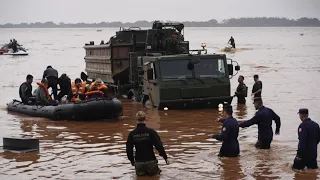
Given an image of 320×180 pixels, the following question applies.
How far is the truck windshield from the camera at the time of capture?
59.2ft

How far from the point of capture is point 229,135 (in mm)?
10812

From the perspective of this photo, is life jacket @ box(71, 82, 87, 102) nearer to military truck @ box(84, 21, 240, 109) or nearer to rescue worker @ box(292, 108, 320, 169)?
military truck @ box(84, 21, 240, 109)

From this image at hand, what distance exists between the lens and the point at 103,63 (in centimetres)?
2292

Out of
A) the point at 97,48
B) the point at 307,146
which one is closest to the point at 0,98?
the point at 97,48

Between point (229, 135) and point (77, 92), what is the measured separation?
7.90 meters

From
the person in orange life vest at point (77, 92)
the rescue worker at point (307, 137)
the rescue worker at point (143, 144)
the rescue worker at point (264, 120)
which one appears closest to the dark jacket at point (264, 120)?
the rescue worker at point (264, 120)

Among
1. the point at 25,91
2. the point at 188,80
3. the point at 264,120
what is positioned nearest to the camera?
the point at 264,120

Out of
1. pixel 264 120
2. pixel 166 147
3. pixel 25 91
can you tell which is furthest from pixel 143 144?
pixel 25 91

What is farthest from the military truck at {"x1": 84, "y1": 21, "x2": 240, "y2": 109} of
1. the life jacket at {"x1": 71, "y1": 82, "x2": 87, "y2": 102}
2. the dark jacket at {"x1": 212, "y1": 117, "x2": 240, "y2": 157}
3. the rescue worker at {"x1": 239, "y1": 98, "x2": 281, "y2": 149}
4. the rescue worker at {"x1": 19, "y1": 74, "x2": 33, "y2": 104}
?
the dark jacket at {"x1": 212, "y1": 117, "x2": 240, "y2": 157}

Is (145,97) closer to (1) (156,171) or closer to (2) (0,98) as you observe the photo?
(2) (0,98)

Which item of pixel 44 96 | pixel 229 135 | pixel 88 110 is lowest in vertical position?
pixel 88 110

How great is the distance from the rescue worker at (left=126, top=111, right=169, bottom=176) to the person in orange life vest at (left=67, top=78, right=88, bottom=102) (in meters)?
7.90

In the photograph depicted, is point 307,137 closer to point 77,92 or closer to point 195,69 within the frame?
point 195,69

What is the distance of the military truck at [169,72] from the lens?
17984 millimetres
